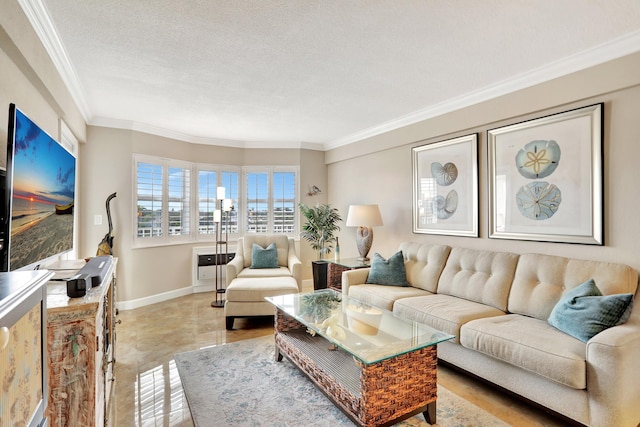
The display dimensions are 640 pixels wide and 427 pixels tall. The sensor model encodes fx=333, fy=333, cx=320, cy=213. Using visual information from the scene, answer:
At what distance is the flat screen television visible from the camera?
53.7 inches

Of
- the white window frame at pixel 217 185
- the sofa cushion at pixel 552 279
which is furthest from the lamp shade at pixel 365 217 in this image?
the white window frame at pixel 217 185

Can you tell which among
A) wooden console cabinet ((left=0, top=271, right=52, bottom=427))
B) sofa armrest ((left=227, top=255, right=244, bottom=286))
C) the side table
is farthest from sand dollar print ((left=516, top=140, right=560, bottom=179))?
wooden console cabinet ((left=0, top=271, right=52, bottom=427))

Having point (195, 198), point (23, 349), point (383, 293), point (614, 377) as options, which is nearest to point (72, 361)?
point (23, 349)

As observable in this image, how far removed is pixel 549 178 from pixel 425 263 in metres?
1.42

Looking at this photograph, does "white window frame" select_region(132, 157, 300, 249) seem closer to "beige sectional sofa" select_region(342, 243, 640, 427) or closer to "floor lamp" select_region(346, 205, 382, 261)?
"floor lamp" select_region(346, 205, 382, 261)

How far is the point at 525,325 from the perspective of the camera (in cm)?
237

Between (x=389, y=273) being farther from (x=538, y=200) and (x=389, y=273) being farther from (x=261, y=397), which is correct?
(x=261, y=397)

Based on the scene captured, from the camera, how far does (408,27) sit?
2.18m

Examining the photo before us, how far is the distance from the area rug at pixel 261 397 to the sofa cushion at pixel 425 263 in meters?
1.22

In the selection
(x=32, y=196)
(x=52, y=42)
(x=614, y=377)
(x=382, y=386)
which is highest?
(x=52, y=42)

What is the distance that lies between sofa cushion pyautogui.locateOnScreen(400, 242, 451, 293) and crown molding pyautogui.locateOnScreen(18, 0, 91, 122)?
11.9 feet

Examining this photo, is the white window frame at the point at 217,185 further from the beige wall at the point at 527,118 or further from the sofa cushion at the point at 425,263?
the sofa cushion at the point at 425,263

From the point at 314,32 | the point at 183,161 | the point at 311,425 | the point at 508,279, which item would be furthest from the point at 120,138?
the point at 508,279

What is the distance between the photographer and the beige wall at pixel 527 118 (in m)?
2.39
